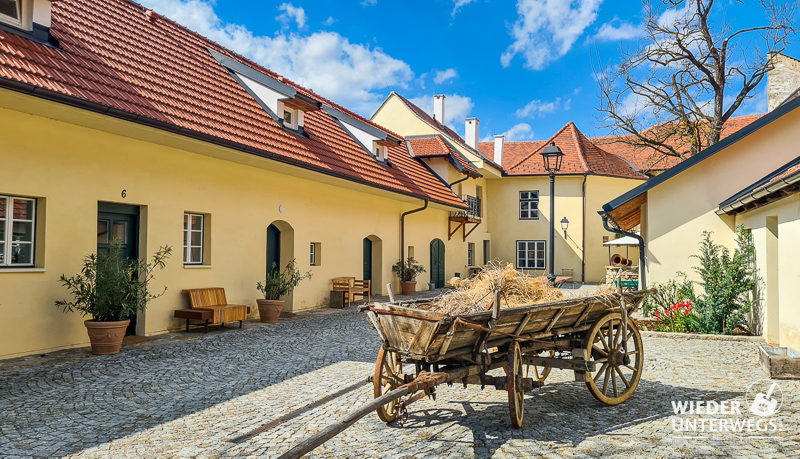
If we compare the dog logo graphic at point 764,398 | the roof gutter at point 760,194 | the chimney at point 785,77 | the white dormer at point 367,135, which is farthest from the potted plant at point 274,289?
the chimney at point 785,77

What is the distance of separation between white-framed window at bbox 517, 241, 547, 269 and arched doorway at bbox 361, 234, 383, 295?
491 inches

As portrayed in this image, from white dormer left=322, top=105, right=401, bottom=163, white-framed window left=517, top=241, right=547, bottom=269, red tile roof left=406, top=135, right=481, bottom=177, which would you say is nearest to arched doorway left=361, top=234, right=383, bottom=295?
white dormer left=322, top=105, right=401, bottom=163

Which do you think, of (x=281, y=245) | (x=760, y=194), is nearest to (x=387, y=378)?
(x=760, y=194)

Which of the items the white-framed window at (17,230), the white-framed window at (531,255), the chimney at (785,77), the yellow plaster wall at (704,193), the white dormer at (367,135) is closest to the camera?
the white-framed window at (17,230)

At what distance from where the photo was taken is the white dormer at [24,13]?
8.34 metres

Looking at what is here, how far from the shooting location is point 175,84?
1114cm

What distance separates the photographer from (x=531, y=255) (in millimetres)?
29578

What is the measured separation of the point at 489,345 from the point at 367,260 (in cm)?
1368

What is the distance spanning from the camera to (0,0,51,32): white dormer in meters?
8.34

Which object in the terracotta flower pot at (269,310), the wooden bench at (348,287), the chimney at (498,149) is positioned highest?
the chimney at (498,149)

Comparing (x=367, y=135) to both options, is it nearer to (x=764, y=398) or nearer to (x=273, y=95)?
(x=273, y=95)

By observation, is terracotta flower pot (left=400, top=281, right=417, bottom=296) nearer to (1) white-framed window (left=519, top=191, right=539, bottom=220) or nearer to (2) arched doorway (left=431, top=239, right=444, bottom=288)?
(2) arched doorway (left=431, top=239, right=444, bottom=288)

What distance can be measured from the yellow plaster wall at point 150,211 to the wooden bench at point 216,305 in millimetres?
207

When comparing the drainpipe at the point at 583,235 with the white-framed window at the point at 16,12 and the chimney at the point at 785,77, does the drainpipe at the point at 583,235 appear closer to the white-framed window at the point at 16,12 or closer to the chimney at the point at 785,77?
the chimney at the point at 785,77
